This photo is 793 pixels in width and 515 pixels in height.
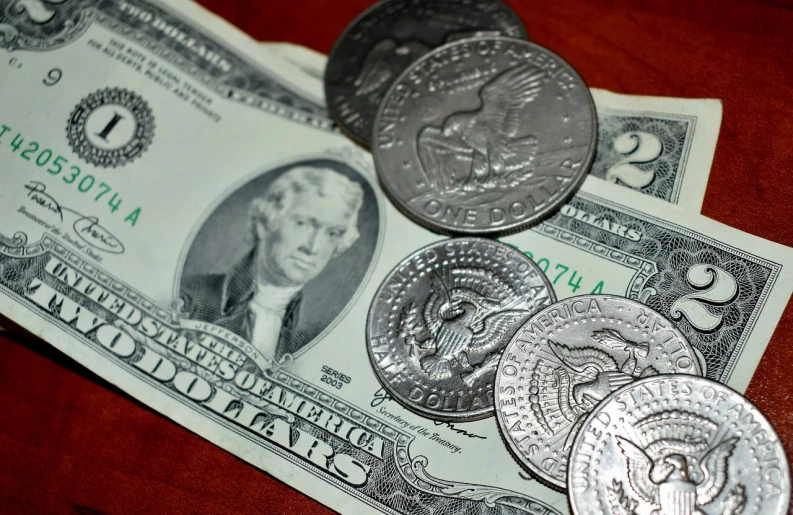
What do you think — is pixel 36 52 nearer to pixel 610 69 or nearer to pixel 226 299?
pixel 226 299

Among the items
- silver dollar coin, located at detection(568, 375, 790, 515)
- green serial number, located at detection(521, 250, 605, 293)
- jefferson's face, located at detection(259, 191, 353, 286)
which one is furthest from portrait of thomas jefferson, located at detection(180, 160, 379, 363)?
silver dollar coin, located at detection(568, 375, 790, 515)

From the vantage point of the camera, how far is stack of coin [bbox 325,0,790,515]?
749 millimetres

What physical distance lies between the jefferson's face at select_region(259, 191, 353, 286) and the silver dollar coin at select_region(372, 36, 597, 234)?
10cm

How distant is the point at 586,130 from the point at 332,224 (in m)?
0.39

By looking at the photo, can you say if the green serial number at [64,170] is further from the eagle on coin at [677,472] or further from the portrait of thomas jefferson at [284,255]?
the eagle on coin at [677,472]

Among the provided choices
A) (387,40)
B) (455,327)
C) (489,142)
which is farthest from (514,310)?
(387,40)

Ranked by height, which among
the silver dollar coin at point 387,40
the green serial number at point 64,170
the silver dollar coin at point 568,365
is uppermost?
the silver dollar coin at point 387,40

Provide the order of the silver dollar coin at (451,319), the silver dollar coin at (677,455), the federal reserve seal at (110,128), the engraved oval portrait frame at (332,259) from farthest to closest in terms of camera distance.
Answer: the federal reserve seal at (110,128) < the engraved oval portrait frame at (332,259) < the silver dollar coin at (451,319) < the silver dollar coin at (677,455)

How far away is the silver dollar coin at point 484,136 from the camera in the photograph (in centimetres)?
94

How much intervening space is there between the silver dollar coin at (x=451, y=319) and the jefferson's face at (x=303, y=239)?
0.12 m

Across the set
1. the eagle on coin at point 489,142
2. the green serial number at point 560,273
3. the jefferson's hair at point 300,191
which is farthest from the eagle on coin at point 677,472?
the jefferson's hair at point 300,191

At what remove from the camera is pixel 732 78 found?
992 mm

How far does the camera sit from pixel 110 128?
3.56ft

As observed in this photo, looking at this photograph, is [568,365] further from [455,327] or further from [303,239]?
[303,239]
